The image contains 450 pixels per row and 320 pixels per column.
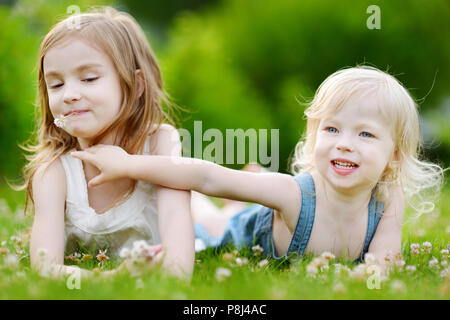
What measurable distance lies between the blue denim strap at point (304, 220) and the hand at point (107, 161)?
101 cm

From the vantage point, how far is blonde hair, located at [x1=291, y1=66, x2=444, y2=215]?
3037 millimetres

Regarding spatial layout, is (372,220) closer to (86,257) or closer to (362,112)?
(362,112)

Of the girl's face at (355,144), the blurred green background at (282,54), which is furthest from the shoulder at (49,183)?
the blurred green background at (282,54)

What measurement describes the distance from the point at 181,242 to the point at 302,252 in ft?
2.49

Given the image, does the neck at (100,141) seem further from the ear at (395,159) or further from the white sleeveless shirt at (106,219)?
the ear at (395,159)

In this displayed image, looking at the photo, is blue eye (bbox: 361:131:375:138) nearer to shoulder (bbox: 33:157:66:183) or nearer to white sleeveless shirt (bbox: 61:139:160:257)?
white sleeveless shirt (bbox: 61:139:160:257)

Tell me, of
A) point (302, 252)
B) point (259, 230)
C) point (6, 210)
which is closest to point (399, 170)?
point (302, 252)

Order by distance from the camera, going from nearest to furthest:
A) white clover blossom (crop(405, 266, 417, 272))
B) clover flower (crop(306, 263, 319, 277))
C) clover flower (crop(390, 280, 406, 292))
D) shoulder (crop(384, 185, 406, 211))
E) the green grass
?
the green grass, clover flower (crop(390, 280, 406, 292)), clover flower (crop(306, 263, 319, 277)), white clover blossom (crop(405, 266, 417, 272)), shoulder (crop(384, 185, 406, 211))

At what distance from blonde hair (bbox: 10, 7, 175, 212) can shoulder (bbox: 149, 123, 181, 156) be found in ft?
0.13

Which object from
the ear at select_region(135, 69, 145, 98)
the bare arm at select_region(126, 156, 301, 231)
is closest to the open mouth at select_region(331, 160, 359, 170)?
the bare arm at select_region(126, 156, 301, 231)

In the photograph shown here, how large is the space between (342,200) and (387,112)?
549mm
